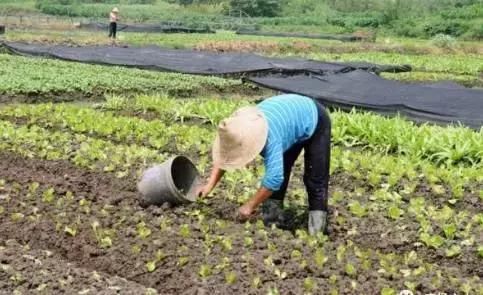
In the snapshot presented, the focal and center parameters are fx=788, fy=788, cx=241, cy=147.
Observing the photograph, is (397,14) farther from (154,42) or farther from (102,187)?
(102,187)

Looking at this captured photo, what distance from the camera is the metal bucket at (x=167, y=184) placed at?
6742 millimetres

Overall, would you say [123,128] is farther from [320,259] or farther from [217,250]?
[320,259]

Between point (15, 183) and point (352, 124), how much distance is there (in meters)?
4.92

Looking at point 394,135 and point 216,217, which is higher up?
point 394,135

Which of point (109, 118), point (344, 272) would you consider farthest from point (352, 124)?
point (344, 272)

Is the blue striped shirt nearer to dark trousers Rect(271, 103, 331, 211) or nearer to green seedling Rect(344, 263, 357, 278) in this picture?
dark trousers Rect(271, 103, 331, 211)

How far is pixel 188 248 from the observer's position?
5.85 metres

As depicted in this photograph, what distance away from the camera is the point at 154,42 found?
3297 centimetres

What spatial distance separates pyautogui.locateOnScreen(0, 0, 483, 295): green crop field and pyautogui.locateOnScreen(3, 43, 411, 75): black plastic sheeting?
29.4ft

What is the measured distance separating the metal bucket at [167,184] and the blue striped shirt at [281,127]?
3.41 feet

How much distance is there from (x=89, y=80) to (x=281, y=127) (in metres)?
11.6

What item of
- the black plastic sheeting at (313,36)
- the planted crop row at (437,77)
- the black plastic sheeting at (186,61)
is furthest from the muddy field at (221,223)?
the black plastic sheeting at (313,36)

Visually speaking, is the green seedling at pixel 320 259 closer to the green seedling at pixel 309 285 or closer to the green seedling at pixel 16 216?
the green seedling at pixel 309 285

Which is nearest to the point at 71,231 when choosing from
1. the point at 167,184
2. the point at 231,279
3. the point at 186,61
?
the point at 167,184
